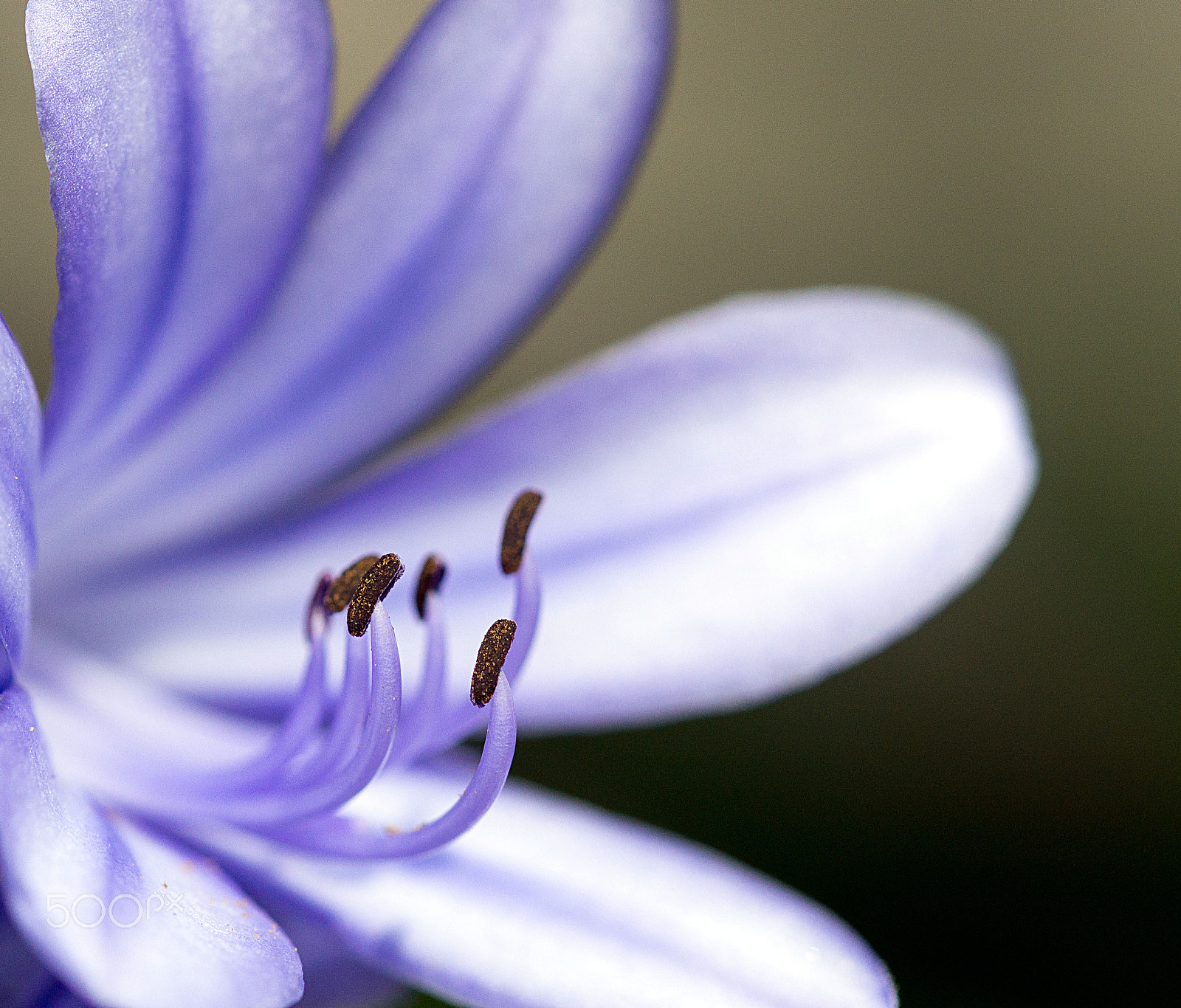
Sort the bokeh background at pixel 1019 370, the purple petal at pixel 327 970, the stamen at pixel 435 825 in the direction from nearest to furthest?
the stamen at pixel 435 825, the purple petal at pixel 327 970, the bokeh background at pixel 1019 370

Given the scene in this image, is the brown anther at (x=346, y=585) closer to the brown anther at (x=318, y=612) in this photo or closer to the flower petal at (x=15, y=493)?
the brown anther at (x=318, y=612)

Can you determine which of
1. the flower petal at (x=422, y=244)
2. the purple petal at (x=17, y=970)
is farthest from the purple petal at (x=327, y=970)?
the flower petal at (x=422, y=244)

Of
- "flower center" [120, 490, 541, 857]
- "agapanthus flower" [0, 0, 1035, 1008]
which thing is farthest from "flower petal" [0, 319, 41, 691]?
"flower center" [120, 490, 541, 857]

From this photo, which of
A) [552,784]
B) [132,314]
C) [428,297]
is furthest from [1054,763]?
[132,314]

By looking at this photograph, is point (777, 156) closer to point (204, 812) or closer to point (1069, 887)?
point (1069, 887)

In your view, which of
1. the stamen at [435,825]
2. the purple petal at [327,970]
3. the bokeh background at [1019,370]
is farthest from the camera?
the bokeh background at [1019,370]
